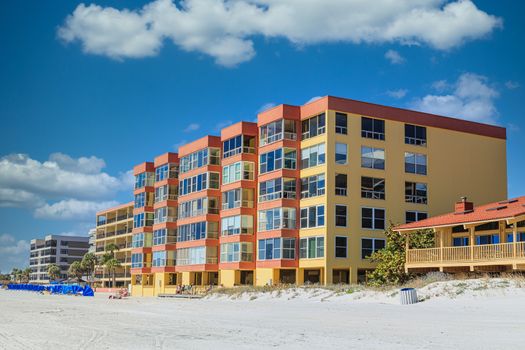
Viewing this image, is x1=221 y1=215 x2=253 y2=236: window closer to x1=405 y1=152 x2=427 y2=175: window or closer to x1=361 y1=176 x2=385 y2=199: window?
x1=361 y1=176 x2=385 y2=199: window

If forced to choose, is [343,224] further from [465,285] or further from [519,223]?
[465,285]

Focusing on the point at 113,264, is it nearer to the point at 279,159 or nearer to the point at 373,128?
the point at 279,159

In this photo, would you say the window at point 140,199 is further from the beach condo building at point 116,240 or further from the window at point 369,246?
the window at point 369,246

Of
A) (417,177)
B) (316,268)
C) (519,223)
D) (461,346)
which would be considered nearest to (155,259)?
(316,268)

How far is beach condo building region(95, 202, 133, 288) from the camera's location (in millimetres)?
118562

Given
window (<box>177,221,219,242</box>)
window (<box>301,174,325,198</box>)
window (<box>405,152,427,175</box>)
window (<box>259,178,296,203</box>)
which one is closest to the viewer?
window (<box>301,174,325,198</box>)

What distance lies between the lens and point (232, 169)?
214 feet

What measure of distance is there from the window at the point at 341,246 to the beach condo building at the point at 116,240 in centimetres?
6649

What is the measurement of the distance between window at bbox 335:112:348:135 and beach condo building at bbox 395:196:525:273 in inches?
418

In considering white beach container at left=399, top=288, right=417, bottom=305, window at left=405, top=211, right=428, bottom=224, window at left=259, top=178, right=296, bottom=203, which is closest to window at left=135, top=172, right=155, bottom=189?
window at left=259, top=178, right=296, bottom=203

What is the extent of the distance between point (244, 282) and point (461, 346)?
4761 centimetres

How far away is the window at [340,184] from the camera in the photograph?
5641 cm

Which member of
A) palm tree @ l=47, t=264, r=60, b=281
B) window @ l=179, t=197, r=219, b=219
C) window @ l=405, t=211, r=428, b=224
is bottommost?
palm tree @ l=47, t=264, r=60, b=281

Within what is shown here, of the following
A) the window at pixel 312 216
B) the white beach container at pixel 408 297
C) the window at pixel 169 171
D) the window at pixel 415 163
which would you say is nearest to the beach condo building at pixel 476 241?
the window at pixel 312 216
